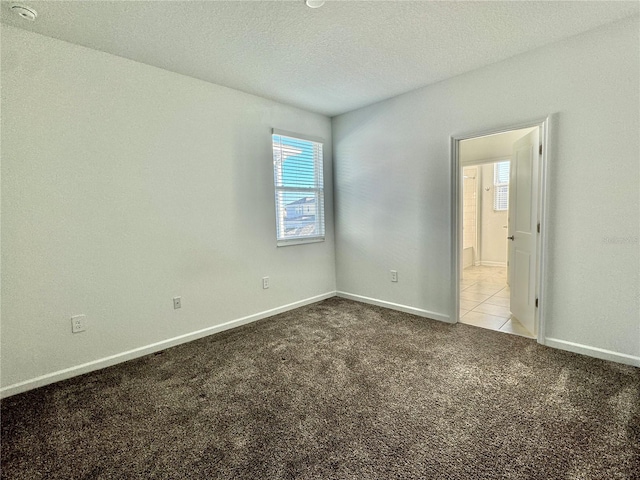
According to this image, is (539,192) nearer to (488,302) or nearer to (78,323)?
(488,302)

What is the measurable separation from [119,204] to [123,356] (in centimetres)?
131

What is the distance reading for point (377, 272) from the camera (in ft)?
13.1

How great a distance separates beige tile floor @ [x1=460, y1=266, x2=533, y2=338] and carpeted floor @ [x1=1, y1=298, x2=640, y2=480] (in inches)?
15.5

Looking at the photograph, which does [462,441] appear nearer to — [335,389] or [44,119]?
[335,389]

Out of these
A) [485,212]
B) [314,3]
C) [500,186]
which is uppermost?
[314,3]

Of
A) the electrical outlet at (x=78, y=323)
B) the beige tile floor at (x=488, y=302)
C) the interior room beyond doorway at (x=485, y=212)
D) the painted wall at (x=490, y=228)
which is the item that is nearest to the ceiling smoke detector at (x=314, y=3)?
the electrical outlet at (x=78, y=323)

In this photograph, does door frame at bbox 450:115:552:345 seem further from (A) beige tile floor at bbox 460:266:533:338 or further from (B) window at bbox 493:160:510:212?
(B) window at bbox 493:160:510:212

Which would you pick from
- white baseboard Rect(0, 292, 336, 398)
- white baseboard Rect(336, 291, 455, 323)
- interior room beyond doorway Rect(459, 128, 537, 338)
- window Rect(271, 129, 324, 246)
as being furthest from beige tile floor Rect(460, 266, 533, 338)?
white baseboard Rect(0, 292, 336, 398)

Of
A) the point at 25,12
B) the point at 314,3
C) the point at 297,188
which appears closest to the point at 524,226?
the point at 297,188

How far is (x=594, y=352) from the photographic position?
247 centimetres

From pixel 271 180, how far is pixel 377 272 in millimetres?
1781

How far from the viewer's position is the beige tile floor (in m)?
3.23

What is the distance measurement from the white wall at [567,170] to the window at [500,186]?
398cm

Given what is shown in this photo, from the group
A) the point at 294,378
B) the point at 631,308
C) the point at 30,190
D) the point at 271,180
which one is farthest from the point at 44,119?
the point at 631,308
